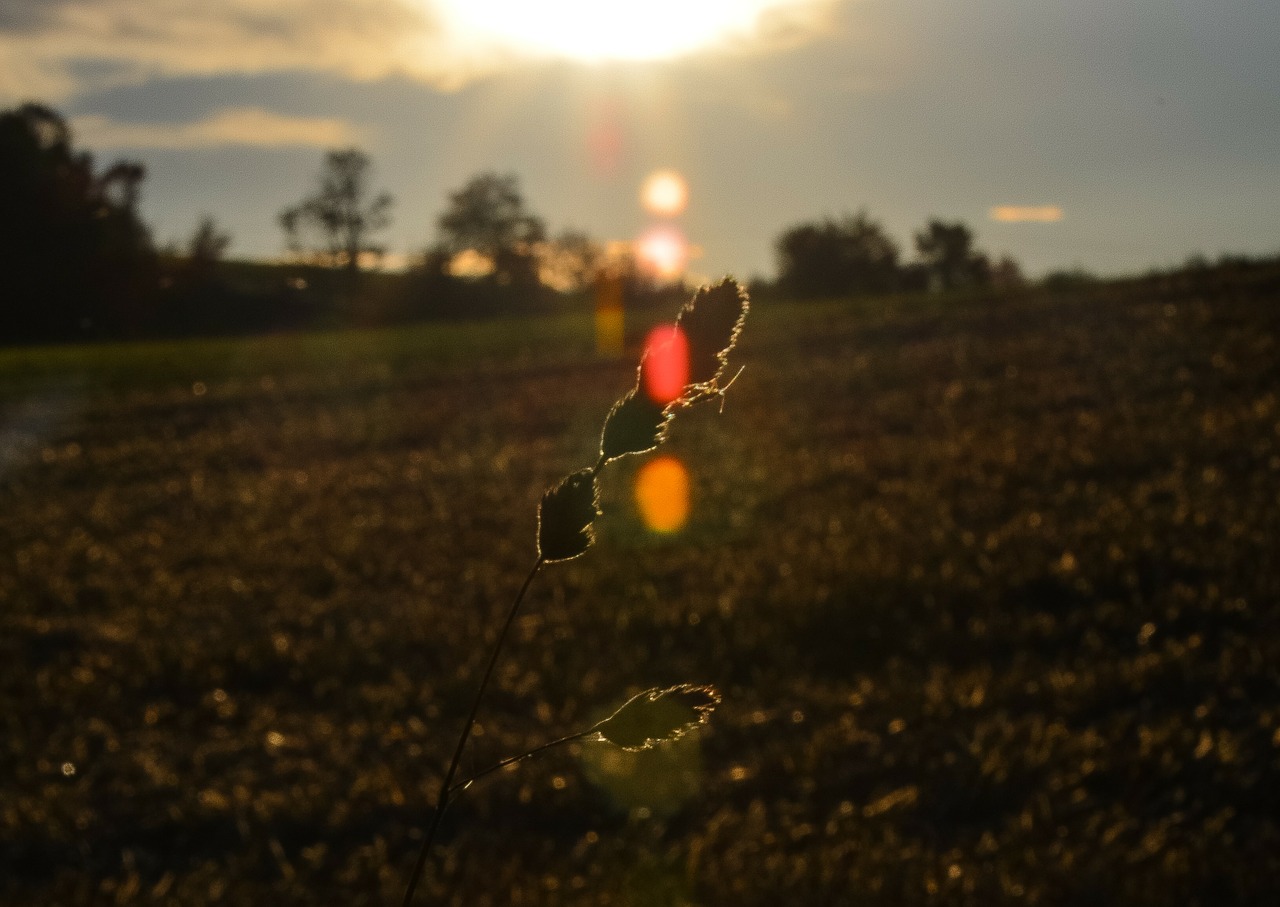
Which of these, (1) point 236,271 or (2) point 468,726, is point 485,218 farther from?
(2) point 468,726

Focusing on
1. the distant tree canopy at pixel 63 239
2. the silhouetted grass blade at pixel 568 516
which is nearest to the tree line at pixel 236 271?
the distant tree canopy at pixel 63 239

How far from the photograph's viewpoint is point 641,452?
0.45 metres

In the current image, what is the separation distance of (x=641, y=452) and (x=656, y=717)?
4.5 inches

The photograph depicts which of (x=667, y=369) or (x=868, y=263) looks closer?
(x=667, y=369)

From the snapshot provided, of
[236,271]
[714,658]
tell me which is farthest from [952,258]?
[714,658]

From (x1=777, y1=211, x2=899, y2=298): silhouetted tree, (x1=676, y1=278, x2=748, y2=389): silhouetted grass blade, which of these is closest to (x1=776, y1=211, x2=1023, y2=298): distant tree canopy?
(x1=777, y1=211, x2=899, y2=298): silhouetted tree

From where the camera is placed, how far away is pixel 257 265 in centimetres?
1675

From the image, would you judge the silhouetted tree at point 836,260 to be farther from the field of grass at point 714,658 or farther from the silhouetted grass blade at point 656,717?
the silhouetted grass blade at point 656,717

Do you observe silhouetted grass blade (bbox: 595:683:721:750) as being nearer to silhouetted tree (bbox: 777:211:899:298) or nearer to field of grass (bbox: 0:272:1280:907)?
field of grass (bbox: 0:272:1280:907)

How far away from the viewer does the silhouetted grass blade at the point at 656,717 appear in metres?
0.47

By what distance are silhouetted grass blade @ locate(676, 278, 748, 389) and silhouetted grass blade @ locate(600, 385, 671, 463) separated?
0.02m

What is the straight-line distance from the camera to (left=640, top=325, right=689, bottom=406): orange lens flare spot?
444 mm

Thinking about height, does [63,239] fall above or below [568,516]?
above

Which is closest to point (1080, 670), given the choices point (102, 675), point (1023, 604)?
point (1023, 604)
